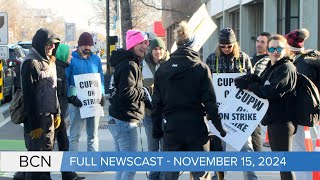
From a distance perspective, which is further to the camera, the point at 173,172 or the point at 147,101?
the point at 147,101

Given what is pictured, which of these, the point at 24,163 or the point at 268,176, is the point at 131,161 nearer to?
the point at 24,163

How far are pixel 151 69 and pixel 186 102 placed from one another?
7.00 feet

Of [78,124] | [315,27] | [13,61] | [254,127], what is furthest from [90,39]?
[13,61]

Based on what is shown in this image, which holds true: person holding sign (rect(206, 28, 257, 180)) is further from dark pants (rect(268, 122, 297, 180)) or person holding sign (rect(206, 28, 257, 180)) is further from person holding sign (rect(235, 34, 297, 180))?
dark pants (rect(268, 122, 297, 180))

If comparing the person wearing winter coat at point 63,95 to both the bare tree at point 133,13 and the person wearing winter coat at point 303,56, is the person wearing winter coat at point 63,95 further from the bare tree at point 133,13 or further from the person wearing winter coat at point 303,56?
the bare tree at point 133,13

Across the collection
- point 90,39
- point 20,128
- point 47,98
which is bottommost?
point 20,128

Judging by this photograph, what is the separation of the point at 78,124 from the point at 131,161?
2.95 meters

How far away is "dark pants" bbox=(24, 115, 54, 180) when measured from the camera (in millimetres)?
6027

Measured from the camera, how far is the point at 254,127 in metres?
6.59

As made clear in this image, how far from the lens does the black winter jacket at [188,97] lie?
5363 mm

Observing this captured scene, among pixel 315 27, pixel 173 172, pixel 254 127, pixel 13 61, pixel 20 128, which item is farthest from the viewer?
pixel 13 61

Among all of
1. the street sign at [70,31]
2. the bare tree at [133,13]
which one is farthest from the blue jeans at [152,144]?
the street sign at [70,31]

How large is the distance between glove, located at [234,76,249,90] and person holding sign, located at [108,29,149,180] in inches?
40.8

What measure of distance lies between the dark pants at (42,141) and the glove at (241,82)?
2.03 meters
